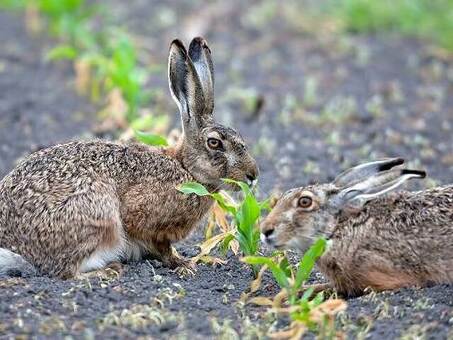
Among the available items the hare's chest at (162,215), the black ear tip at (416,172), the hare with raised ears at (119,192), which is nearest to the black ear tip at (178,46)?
the hare with raised ears at (119,192)

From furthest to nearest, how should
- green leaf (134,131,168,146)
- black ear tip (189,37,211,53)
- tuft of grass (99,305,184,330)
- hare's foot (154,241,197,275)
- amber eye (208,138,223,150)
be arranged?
black ear tip (189,37,211,53) < green leaf (134,131,168,146) < amber eye (208,138,223,150) < hare's foot (154,241,197,275) < tuft of grass (99,305,184,330)

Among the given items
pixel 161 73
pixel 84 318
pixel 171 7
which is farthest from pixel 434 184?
pixel 171 7

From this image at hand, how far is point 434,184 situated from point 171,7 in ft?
28.0

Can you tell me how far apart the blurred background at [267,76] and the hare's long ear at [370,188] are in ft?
7.70

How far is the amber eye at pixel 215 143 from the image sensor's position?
7.54m

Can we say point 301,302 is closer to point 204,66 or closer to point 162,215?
point 162,215

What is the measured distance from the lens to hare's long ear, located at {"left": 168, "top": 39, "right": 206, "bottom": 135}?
766cm

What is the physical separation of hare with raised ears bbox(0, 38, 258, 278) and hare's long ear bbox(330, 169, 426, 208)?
3.17ft

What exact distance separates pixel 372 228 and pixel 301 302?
101 cm

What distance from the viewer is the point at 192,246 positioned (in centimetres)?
790

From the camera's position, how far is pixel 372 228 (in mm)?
6598

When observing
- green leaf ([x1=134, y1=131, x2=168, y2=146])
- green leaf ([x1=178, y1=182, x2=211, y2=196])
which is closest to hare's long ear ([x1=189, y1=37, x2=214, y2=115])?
green leaf ([x1=134, y1=131, x2=168, y2=146])

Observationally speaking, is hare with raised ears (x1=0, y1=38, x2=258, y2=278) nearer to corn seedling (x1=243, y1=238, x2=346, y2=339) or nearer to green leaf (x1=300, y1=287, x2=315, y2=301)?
corn seedling (x1=243, y1=238, x2=346, y2=339)

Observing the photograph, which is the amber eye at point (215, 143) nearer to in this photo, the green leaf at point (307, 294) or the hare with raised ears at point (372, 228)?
the hare with raised ears at point (372, 228)
